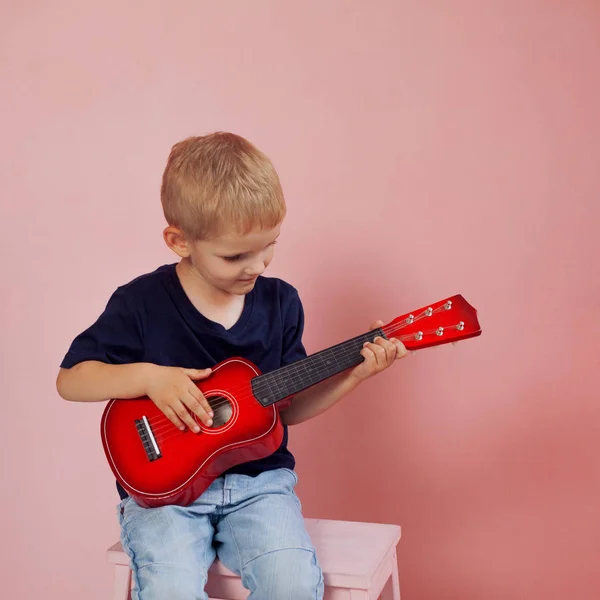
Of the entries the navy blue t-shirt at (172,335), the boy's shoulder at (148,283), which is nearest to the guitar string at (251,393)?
the navy blue t-shirt at (172,335)

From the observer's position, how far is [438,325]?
128 cm

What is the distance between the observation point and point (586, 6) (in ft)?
5.45

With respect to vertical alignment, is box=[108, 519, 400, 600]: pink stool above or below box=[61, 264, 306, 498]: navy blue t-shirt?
below

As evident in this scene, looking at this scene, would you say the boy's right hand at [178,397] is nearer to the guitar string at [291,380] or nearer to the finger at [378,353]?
the guitar string at [291,380]

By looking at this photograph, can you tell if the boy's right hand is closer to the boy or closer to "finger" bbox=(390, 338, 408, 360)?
the boy

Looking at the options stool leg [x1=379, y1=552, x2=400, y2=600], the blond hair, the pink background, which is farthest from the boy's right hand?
the pink background

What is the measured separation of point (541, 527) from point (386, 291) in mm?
594

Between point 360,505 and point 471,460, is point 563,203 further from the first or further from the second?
point 360,505

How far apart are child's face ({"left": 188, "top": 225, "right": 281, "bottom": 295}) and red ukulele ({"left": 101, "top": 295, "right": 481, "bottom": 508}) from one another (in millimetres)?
127

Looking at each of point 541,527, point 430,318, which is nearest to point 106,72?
point 430,318

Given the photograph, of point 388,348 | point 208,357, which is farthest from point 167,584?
point 388,348

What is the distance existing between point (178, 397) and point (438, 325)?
406mm

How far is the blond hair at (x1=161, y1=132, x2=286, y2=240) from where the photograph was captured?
4.10 feet

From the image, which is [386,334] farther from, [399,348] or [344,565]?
[344,565]
